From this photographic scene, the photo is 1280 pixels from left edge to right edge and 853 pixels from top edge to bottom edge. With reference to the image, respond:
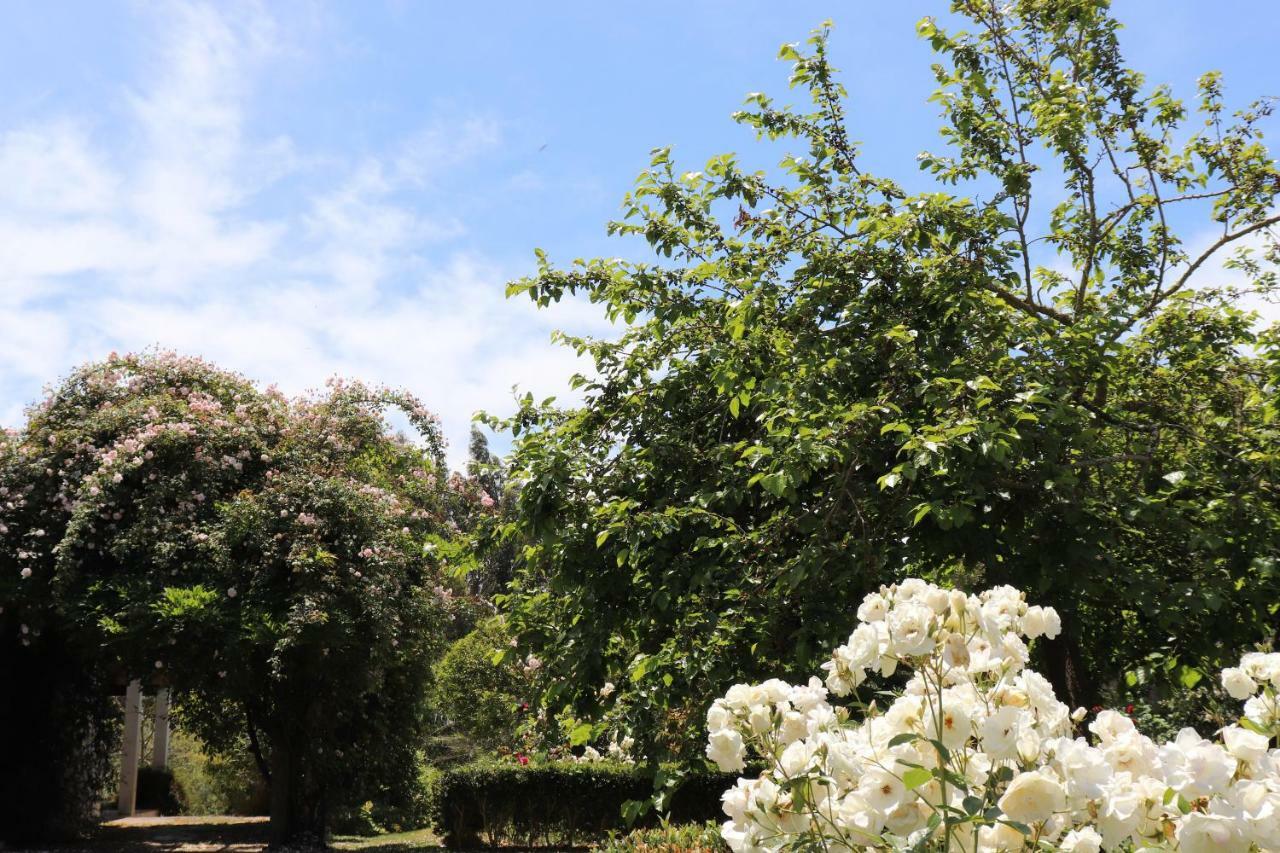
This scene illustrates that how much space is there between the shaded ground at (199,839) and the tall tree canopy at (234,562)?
115 centimetres

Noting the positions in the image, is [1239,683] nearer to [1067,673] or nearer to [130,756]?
[1067,673]

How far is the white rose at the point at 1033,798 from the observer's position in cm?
155

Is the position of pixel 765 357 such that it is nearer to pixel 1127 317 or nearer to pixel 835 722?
pixel 1127 317

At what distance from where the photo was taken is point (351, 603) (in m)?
10.4

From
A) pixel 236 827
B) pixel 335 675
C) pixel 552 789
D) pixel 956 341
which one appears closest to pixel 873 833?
pixel 956 341

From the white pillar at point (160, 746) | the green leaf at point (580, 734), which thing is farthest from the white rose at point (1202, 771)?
the white pillar at point (160, 746)

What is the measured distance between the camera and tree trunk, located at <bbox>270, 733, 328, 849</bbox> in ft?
38.5

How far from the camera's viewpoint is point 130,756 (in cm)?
1700

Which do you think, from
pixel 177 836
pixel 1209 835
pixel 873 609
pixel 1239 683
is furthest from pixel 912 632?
pixel 177 836

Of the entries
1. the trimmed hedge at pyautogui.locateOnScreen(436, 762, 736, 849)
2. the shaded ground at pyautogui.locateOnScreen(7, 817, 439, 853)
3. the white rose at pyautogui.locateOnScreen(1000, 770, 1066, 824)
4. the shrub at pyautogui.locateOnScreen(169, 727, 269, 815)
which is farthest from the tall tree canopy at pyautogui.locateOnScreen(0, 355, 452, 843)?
the white rose at pyautogui.locateOnScreen(1000, 770, 1066, 824)

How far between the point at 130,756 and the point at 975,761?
741 inches

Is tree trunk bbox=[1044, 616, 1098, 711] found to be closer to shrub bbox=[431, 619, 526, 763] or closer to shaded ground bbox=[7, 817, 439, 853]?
shaded ground bbox=[7, 817, 439, 853]

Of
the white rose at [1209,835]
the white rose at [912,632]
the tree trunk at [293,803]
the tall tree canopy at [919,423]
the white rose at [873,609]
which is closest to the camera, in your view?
the white rose at [1209,835]

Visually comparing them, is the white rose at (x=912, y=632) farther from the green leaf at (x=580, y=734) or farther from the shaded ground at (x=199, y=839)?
the shaded ground at (x=199, y=839)
